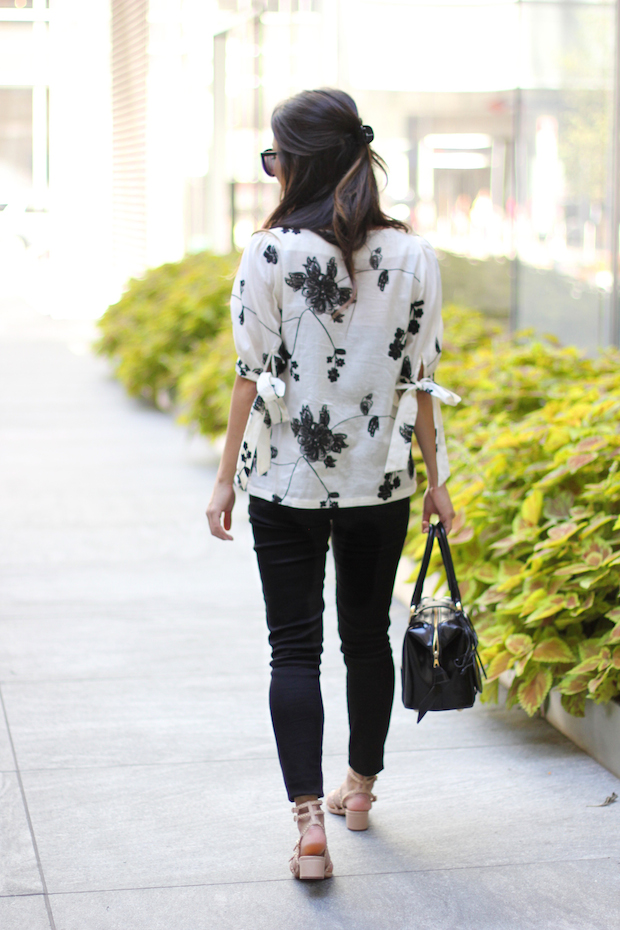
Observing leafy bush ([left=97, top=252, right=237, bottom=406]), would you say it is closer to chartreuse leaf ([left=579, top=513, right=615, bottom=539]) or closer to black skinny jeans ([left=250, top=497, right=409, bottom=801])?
chartreuse leaf ([left=579, top=513, right=615, bottom=539])

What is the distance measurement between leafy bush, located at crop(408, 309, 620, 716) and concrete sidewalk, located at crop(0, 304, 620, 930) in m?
0.29

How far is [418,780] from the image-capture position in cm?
333

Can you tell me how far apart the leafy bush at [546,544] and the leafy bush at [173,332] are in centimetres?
537

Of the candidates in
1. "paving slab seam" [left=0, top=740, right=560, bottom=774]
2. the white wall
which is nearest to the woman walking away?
"paving slab seam" [left=0, top=740, right=560, bottom=774]

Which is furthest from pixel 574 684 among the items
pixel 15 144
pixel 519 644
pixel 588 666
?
pixel 15 144

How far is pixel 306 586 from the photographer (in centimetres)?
269

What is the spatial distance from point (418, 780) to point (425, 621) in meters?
0.82

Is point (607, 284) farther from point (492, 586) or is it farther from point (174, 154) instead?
point (174, 154)

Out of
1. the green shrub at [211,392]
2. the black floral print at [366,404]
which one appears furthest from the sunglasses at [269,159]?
the green shrub at [211,392]

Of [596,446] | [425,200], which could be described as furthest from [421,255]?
[425,200]

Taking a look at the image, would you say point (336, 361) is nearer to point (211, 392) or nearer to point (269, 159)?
point (269, 159)

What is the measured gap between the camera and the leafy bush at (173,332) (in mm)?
10094

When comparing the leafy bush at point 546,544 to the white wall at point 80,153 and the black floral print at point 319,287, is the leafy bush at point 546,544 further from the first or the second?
the white wall at point 80,153

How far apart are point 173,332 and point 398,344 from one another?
7799mm
